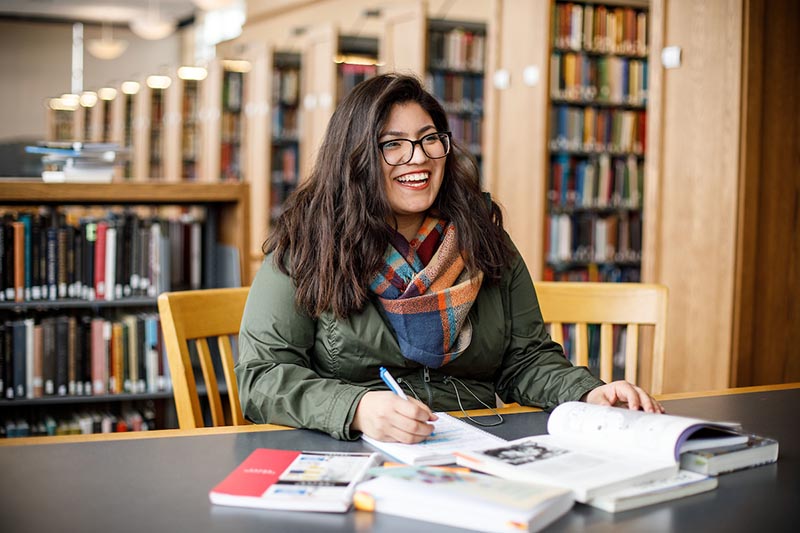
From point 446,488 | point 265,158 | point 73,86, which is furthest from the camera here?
point 73,86

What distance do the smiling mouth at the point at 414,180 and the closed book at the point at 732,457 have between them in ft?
2.62

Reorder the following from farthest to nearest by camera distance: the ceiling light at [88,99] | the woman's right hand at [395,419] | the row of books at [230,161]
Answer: the ceiling light at [88,99]
the row of books at [230,161]
the woman's right hand at [395,419]

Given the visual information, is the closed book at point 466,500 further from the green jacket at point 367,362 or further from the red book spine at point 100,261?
the red book spine at point 100,261

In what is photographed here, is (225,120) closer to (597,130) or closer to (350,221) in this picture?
(597,130)

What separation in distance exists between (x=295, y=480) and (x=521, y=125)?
14.0 ft

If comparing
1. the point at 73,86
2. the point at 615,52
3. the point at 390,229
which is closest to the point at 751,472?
the point at 390,229

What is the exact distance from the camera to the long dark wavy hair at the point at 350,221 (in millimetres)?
1701

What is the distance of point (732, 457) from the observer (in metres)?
1.27

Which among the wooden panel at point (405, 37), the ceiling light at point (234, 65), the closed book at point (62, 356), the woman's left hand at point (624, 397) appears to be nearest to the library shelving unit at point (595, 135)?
the wooden panel at point (405, 37)

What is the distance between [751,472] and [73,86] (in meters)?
15.5

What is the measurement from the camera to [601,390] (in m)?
1.61

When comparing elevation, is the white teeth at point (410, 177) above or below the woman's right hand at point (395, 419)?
above

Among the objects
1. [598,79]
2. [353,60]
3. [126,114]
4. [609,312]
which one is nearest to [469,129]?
[598,79]

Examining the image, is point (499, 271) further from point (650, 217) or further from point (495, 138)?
point (495, 138)
